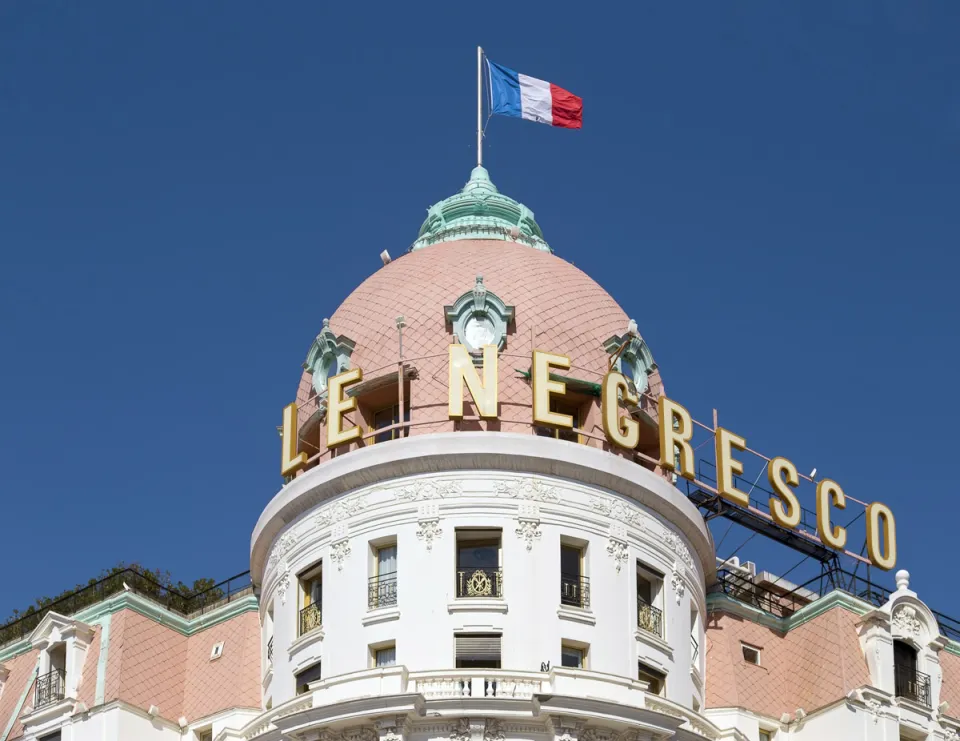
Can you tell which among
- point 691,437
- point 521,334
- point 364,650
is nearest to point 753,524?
point 691,437

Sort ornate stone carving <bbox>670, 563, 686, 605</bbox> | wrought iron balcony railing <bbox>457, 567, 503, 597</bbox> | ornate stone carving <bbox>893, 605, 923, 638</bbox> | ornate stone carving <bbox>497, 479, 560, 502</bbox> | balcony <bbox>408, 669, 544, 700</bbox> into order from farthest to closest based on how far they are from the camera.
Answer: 1. ornate stone carving <bbox>893, 605, 923, 638</bbox>
2. ornate stone carving <bbox>670, 563, 686, 605</bbox>
3. ornate stone carving <bbox>497, 479, 560, 502</bbox>
4. wrought iron balcony railing <bbox>457, 567, 503, 597</bbox>
5. balcony <bbox>408, 669, 544, 700</bbox>

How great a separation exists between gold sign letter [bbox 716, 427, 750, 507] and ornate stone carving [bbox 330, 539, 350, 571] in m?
14.5

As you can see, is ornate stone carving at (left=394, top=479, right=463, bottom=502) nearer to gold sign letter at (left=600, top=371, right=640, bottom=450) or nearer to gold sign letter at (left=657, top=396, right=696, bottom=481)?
gold sign letter at (left=600, top=371, right=640, bottom=450)

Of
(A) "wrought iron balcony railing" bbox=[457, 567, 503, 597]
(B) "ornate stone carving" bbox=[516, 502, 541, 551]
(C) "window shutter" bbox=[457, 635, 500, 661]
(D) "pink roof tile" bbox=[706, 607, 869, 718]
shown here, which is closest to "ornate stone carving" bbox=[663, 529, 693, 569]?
(D) "pink roof tile" bbox=[706, 607, 869, 718]

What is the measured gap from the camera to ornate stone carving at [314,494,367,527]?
7681 cm

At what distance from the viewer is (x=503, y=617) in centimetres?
7362

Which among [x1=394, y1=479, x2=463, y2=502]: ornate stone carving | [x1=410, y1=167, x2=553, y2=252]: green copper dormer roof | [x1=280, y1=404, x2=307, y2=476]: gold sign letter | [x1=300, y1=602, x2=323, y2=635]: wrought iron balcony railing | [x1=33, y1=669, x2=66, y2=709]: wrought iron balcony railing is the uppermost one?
[x1=410, y1=167, x2=553, y2=252]: green copper dormer roof

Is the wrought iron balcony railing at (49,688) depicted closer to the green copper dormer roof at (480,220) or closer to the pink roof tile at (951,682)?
the green copper dormer roof at (480,220)

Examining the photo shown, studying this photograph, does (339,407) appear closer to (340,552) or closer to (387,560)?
(340,552)

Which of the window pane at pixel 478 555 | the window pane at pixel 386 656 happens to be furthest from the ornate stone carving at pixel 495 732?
the window pane at pixel 478 555

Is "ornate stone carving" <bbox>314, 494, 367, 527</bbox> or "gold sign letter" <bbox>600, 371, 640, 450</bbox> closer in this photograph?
"ornate stone carving" <bbox>314, 494, 367, 527</bbox>

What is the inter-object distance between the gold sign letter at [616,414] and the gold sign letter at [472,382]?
12.7ft

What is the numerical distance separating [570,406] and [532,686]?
1186 centimetres

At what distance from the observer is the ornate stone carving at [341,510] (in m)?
76.8
